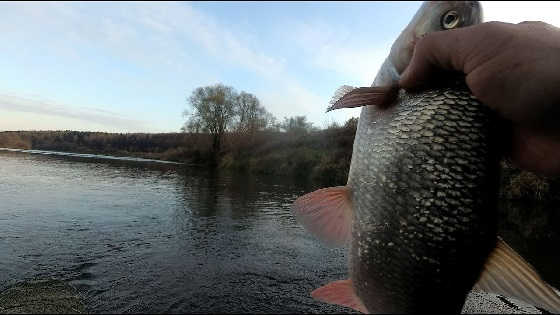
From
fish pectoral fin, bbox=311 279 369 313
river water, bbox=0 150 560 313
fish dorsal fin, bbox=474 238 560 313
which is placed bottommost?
river water, bbox=0 150 560 313

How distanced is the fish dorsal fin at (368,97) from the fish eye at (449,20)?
368 millimetres

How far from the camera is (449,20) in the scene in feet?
6.22

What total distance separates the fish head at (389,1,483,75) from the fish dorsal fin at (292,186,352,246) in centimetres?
76

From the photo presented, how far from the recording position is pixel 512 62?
5.90 ft

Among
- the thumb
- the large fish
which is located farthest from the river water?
the thumb

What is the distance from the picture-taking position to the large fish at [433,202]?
5.74 ft

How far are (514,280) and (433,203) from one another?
505 mm

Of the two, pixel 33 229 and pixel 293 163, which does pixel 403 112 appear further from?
pixel 293 163

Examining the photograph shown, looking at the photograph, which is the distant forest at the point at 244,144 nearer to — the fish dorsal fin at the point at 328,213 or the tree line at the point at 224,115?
the tree line at the point at 224,115

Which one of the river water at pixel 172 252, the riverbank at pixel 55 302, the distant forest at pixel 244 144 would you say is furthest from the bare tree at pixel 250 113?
the riverbank at pixel 55 302

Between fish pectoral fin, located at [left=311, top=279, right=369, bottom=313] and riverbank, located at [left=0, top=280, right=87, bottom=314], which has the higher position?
fish pectoral fin, located at [left=311, top=279, right=369, bottom=313]

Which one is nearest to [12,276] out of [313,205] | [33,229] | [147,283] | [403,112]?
[147,283]

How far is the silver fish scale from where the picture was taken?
1.75m

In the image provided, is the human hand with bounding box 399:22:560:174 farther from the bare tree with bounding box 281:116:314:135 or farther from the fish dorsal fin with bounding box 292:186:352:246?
the bare tree with bounding box 281:116:314:135
